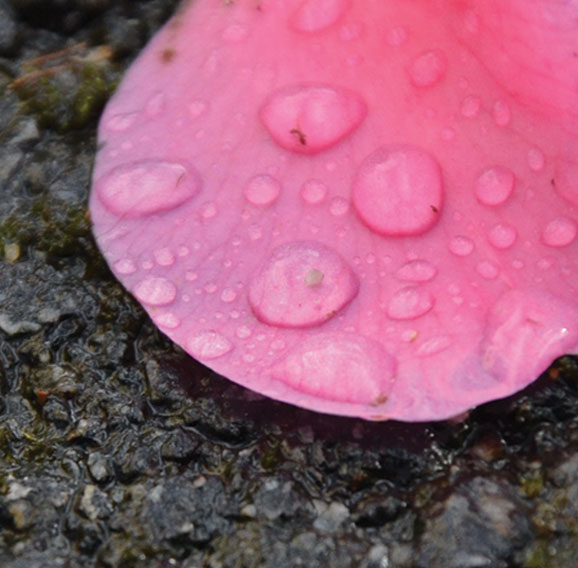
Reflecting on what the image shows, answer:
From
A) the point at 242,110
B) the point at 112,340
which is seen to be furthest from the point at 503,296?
the point at 112,340

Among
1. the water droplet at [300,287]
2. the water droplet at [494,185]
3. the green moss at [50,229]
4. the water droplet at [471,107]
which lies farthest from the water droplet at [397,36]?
the green moss at [50,229]

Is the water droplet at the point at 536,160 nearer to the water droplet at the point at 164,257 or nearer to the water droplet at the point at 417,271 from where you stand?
the water droplet at the point at 417,271

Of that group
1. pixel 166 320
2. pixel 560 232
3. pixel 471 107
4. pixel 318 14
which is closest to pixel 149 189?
pixel 166 320

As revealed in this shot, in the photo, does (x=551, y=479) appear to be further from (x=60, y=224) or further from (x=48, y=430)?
(x=60, y=224)

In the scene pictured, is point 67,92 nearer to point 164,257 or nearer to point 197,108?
point 197,108

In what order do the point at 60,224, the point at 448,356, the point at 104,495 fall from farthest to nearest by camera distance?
the point at 60,224 < the point at 104,495 < the point at 448,356

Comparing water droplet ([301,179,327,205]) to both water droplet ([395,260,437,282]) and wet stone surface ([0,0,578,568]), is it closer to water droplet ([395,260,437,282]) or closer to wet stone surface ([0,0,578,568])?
wet stone surface ([0,0,578,568])
